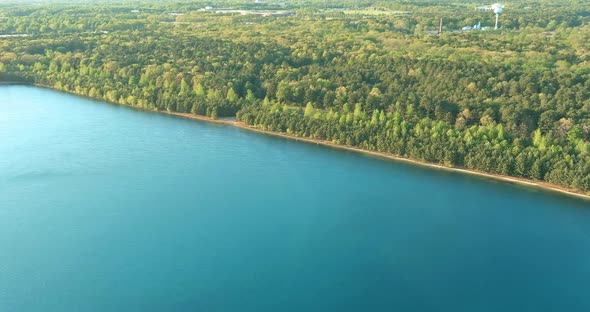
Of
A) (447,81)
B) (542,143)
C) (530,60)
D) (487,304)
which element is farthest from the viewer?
(530,60)

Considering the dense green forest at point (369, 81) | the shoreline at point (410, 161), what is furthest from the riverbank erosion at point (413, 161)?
the dense green forest at point (369, 81)

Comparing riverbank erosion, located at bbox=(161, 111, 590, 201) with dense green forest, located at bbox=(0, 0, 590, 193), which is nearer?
riverbank erosion, located at bbox=(161, 111, 590, 201)

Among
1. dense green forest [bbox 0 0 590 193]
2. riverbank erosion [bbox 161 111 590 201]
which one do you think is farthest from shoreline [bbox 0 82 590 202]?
dense green forest [bbox 0 0 590 193]

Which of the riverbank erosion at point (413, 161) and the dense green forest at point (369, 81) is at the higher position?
the dense green forest at point (369, 81)

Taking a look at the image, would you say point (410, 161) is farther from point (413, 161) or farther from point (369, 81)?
point (369, 81)

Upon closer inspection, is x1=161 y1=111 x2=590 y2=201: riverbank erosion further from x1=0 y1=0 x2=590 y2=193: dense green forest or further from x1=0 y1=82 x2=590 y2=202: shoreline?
x1=0 y1=0 x2=590 y2=193: dense green forest

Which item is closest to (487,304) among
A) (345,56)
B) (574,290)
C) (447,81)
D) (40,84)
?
(574,290)

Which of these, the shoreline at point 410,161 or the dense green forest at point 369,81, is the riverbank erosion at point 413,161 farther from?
the dense green forest at point 369,81

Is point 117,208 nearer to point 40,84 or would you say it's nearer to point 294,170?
point 294,170
